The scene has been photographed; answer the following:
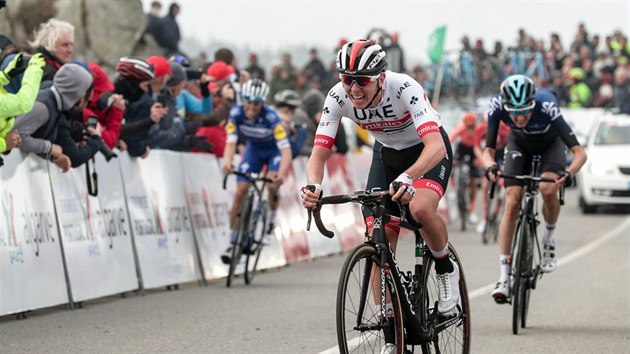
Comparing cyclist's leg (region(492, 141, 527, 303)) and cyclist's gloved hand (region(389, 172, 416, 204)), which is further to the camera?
cyclist's leg (region(492, 141, 527, 303))

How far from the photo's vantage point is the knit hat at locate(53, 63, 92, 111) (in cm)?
1165

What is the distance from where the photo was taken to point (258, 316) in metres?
11.2

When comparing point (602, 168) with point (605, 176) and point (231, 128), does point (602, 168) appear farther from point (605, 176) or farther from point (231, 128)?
point (231, 128)

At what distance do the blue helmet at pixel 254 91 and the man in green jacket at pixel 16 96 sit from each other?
145 inches

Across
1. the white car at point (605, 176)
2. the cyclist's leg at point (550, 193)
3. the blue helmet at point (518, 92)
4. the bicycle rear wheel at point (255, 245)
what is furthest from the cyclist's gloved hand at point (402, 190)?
the white car at point (605, 176)

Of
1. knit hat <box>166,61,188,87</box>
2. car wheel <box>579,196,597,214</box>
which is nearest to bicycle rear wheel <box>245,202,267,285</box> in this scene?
knit hat <box>166,61,188,87</box>

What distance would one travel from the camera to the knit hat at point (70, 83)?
11.6 metres

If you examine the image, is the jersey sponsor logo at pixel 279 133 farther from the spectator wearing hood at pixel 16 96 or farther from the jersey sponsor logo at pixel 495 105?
the spectator wearing hood at pixel 16 96

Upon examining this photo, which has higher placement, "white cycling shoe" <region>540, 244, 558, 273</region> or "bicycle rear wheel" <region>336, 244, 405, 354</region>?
"bicycle rear wheel" <region>336, 244, 405, 354</region>

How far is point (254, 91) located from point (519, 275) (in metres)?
4.69

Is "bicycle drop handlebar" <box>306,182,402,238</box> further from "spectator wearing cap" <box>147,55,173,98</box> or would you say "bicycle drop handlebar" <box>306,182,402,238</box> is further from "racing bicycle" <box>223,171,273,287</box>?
"spectator wearing cap" <box>147,55,173,98</box>

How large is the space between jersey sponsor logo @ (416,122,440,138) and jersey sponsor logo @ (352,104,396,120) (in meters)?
0.23

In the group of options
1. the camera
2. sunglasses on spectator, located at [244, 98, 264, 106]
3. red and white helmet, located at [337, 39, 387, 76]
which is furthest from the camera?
sunglasses on spectator, located at [244, 98, 264, 106]

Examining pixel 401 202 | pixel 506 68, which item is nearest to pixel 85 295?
pixel 401 202
